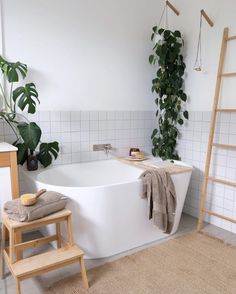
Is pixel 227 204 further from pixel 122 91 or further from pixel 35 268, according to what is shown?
pixel 35 268

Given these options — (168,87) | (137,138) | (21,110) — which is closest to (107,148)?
(137,138)

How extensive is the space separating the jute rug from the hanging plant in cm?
122

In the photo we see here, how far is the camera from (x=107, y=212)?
2.19 meters

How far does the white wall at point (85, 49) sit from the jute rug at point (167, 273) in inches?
65.8

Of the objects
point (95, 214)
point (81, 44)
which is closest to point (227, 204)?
point (95, 214)

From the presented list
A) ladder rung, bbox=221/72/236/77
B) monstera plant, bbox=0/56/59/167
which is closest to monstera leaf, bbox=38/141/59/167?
monstera plant, bbox=0/56/59/167

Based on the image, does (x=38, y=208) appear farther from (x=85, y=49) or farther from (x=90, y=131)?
(x=85, y=49)

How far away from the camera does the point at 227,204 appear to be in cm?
282

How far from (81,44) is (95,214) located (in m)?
1.82

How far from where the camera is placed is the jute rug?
1883 millimetres

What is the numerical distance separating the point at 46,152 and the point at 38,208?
956 millimetres

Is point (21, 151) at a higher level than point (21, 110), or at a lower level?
lower

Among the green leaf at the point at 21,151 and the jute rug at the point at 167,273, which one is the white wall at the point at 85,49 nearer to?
the green leaf at the point at 21,151

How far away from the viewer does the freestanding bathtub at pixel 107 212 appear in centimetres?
212
